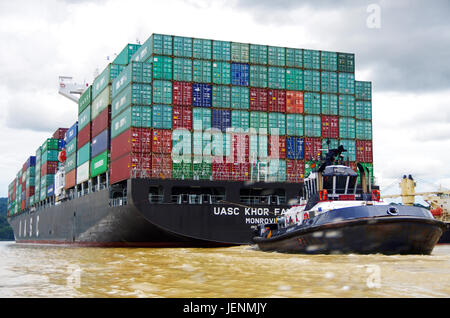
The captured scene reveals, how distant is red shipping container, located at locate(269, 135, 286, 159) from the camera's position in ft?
127

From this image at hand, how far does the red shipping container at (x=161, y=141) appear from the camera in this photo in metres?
36.8

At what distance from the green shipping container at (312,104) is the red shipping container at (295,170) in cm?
450

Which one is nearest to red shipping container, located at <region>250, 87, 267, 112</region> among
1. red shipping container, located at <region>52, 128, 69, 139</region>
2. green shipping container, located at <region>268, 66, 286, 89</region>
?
green shipping container, located at <region>268, 66, 286, 89</region>

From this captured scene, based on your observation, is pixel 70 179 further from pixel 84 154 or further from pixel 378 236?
pixel 378 236

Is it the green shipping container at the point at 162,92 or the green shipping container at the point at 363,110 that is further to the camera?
the green shipping container at the point at 363,110

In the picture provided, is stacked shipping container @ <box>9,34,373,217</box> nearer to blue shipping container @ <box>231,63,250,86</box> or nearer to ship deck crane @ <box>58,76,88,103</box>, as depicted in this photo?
blue shipping container @ <box>231,63,250,86</box>

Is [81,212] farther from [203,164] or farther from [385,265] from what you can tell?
[385,265]

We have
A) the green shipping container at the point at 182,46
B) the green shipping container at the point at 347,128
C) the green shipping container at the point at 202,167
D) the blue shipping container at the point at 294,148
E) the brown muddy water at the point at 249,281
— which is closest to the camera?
the brown muddy water at the point at 249,281

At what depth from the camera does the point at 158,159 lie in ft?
120

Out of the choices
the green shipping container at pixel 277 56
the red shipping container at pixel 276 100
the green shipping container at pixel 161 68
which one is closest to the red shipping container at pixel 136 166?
the green shipping container at pixel 161 68

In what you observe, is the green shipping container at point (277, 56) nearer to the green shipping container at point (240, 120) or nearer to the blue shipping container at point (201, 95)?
the green shipping container at point (240, 120)

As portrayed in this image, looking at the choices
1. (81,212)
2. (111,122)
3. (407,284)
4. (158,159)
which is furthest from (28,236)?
(407,284)
